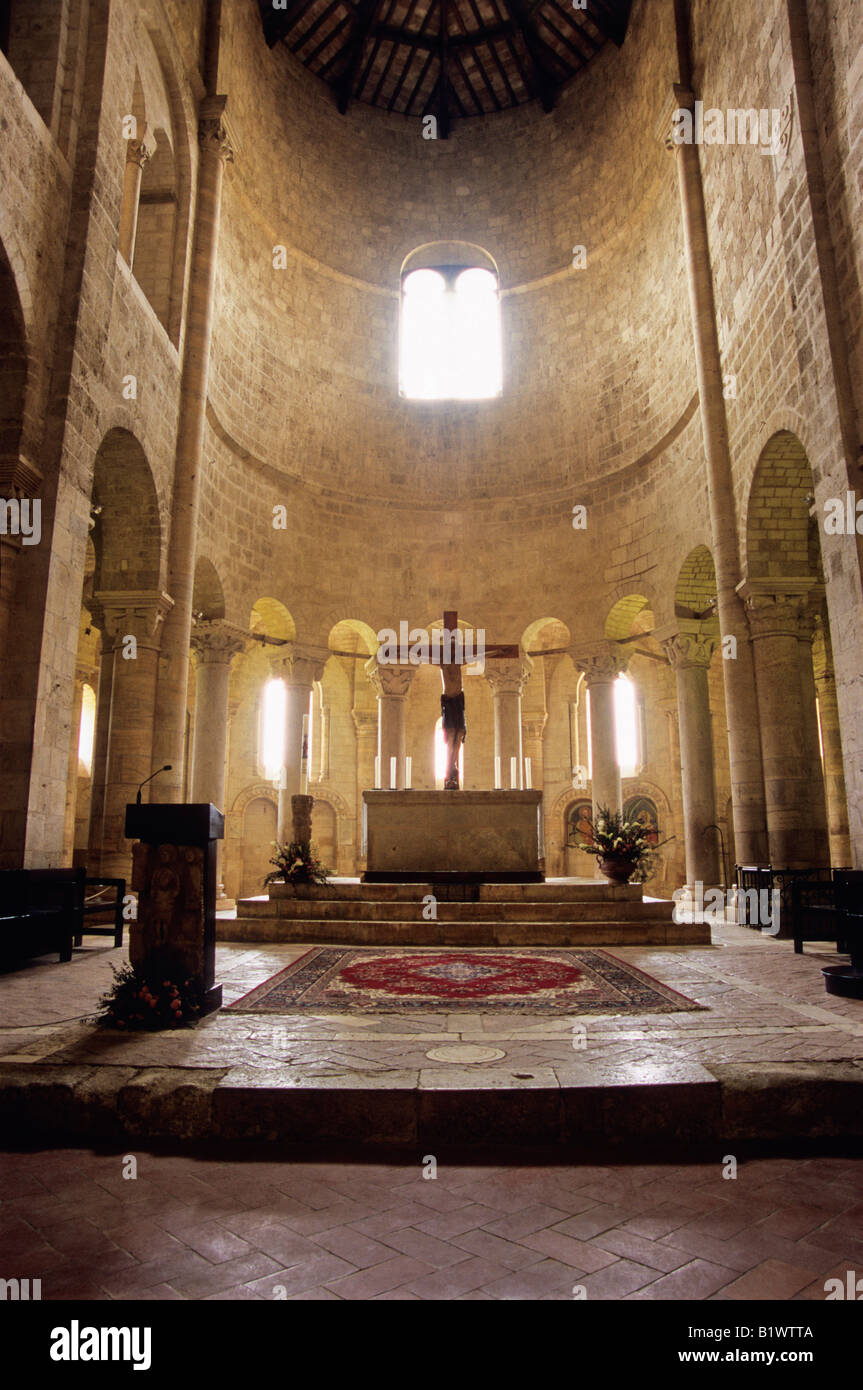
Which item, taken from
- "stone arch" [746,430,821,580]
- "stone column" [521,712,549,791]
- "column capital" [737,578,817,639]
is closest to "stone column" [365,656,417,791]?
"stone column" [521,712,549,791]

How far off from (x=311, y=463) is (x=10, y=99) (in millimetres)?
9175

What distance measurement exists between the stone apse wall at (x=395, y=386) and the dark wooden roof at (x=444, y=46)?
517 mm

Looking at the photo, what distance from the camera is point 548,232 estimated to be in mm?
18266

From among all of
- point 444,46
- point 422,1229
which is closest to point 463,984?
point 422,1229

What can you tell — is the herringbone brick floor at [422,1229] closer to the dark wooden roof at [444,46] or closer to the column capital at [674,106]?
the column capital at [674,106]

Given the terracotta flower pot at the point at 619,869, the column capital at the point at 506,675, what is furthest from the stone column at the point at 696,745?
the terracotta flower pot at the point at 619,869

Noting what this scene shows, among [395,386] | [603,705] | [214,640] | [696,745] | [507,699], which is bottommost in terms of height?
[696,745]

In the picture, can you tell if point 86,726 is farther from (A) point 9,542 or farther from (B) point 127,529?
(A) point 9,542

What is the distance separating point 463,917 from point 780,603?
626 cm

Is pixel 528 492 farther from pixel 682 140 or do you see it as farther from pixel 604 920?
pixel 604 920

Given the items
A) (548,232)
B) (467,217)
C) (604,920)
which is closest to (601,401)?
(548,232)

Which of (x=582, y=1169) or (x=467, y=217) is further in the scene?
(x=467, y=217)

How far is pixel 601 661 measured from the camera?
16203 millimetres

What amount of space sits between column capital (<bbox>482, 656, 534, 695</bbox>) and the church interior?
378 millimetres
